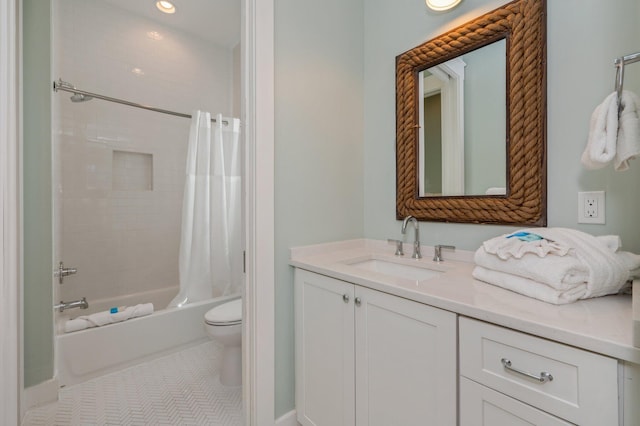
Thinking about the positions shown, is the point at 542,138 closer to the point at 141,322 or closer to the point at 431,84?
the point at 431,84

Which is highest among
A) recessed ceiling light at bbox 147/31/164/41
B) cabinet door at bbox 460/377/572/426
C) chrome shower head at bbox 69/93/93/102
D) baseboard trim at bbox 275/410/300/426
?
recessed ceiling light at bbox 147/31/164/41

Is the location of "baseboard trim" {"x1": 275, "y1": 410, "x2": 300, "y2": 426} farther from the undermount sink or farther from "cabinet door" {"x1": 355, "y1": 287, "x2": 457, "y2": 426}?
the undermount sink

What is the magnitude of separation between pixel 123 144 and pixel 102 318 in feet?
4.93

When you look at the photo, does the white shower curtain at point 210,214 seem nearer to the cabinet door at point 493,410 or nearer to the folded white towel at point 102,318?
the folded white towel at point 102,318

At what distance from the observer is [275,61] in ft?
4.28

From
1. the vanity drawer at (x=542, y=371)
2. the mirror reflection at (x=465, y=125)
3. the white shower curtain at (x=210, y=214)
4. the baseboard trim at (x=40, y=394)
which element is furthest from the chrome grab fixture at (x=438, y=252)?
the baseboard trim at (x=40, y=394)

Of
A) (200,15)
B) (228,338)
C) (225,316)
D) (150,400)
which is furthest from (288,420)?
(200,15)

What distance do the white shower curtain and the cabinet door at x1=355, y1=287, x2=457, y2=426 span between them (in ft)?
5.28

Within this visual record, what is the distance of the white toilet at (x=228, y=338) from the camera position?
170cm

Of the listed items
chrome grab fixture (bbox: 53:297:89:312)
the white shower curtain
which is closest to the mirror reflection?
the white shower curtain

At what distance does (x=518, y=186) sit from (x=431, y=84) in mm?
681

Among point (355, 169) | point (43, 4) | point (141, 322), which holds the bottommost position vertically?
point (141, 322)

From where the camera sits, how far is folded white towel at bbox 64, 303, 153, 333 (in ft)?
5.61

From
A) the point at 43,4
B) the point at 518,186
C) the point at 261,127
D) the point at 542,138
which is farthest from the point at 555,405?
the point at 43,4
